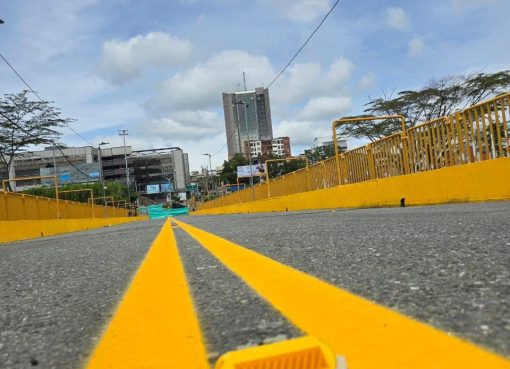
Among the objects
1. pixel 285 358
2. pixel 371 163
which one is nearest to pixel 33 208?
pixel 371 163

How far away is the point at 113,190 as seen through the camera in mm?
83500

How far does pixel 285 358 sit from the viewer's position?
1.00m

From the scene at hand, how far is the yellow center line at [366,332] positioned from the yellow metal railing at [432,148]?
22.3 ft

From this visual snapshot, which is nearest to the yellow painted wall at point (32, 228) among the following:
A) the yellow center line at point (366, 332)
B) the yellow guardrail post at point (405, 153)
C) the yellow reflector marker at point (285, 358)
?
the yellow guardrail post at point (405, 153)

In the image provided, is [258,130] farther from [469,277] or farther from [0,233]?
[469,277]

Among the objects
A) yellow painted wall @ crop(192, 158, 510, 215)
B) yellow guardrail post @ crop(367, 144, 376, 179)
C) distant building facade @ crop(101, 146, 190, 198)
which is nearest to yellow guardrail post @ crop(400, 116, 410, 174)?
yellow painted wall @ crop(192, 158, 510, 215)

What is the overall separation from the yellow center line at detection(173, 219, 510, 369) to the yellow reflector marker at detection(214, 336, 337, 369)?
0.44ft

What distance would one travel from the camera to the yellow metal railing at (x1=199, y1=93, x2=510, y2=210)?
7930mm

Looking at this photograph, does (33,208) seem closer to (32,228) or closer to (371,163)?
(32,228)

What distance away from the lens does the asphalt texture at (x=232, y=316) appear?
4.67ft

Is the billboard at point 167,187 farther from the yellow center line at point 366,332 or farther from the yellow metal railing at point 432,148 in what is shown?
the yellow center line at point 366,332

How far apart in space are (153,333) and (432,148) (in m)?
9.11

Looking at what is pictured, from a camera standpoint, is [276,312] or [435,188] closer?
[276,312]

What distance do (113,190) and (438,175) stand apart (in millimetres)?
79425
